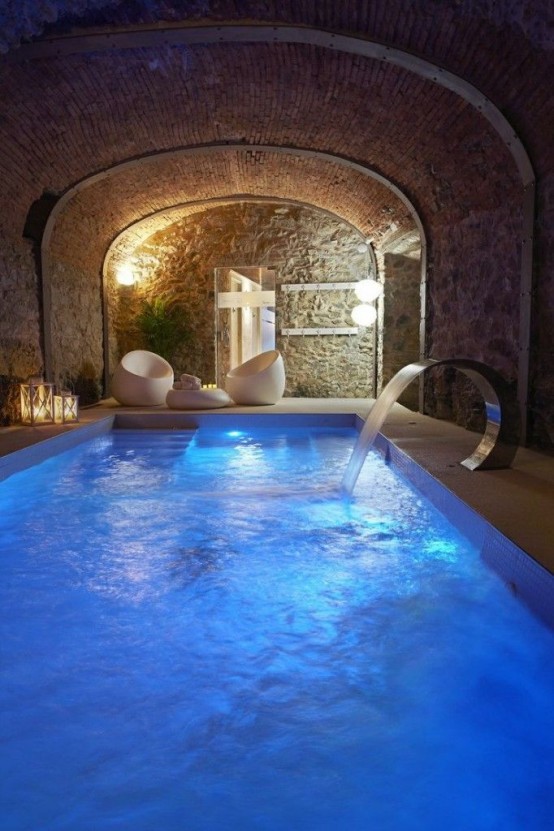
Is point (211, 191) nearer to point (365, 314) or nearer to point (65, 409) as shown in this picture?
point (365, 314)

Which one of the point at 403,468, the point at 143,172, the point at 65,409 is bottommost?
the point at 403,468

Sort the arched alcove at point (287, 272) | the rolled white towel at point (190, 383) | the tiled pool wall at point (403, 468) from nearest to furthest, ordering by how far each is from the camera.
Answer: the tiled pool wall at point (403, 468) < the rolled white towel at point (190, 383) < the arched alcove at point (287, 272)

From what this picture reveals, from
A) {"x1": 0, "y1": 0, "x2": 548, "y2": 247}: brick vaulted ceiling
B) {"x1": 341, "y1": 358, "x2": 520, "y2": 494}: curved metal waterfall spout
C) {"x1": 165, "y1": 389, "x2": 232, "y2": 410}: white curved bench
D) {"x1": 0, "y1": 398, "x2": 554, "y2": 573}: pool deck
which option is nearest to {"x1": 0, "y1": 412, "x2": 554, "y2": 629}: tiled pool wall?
{"x1": 0, "y1": 398, "x2": 554, "y2": 573}: pool deck

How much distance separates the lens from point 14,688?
1992 mm

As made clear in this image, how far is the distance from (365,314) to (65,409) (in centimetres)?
509

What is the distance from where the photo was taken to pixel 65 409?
6.84m

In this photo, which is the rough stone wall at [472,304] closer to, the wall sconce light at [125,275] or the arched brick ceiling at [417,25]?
the arched brick ceiling at [417,25]

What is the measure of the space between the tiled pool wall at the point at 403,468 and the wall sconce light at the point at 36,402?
51 centimetres

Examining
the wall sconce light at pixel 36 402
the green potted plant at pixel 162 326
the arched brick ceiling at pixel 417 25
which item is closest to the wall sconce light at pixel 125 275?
the green potted plant at pixel 162 326

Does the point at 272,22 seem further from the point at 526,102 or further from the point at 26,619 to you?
the point at 26,619

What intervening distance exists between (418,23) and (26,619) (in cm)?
473

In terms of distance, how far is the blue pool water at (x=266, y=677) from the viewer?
1.52m

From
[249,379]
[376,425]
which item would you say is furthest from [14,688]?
[249,379]

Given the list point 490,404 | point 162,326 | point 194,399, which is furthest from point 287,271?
point 490,404
